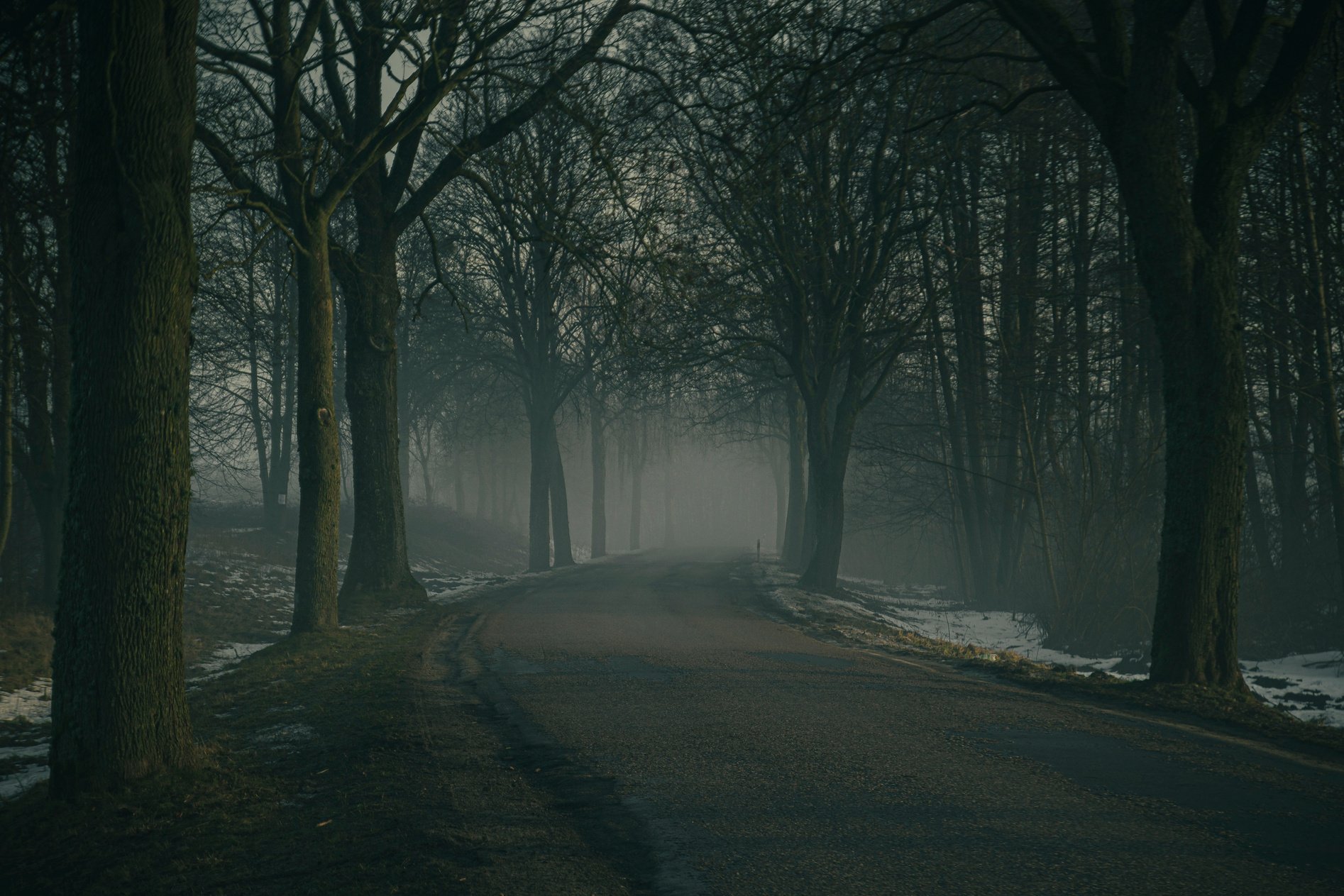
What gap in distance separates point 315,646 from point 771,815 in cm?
765

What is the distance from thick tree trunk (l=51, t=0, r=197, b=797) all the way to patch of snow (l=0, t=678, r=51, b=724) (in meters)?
4.40

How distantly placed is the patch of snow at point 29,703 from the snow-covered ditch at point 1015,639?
10248mm

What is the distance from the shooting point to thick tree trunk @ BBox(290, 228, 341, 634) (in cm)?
1126

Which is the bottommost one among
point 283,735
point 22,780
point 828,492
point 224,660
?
point 224,660

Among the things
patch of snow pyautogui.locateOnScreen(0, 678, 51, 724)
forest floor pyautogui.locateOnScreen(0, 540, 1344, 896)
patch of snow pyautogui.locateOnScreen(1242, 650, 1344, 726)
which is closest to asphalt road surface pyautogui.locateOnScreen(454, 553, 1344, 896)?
forest floor pyautogui.locateOnScreen(0, 540, 1344, 896)

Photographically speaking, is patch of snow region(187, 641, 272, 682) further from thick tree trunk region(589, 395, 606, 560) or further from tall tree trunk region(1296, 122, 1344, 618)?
thick tree trunk region(589, 395, 606, 560)

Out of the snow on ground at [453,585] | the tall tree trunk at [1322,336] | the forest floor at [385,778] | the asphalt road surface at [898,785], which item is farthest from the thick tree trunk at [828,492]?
the asphalt road surface at [898,785]

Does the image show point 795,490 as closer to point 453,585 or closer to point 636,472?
point 453,585

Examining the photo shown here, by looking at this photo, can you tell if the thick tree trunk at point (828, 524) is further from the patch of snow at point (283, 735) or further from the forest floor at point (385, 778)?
the patch of snow at point (283, 735)

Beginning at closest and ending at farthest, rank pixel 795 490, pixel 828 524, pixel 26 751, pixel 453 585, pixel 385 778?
pixel 385 778 → pixel 26 751 → pixel 453 585 → pixel 828 524 → pixel 795 490

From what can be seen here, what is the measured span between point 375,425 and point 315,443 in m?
2.65

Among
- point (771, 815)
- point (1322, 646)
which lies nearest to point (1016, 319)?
point (1322, 646)

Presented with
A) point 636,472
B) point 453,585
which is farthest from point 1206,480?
point 636,472

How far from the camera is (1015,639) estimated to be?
1816 cm
